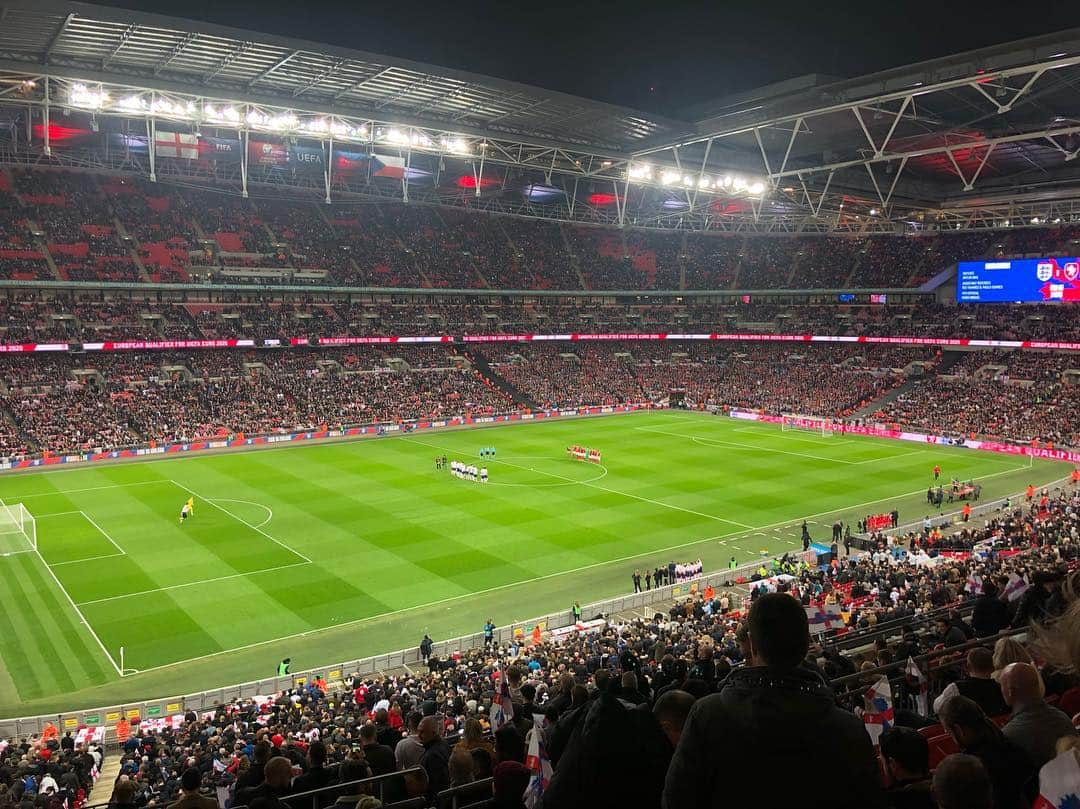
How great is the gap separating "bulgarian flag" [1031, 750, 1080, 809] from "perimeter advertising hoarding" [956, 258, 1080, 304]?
2772 inches

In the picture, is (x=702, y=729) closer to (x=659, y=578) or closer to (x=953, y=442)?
(x=659, y=578)

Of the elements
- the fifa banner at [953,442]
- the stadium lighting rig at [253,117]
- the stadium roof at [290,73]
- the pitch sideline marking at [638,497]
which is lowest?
the pitch sideline marking at [638,497]

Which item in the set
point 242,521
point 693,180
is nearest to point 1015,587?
point 242,521

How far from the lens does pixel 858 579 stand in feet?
80.4

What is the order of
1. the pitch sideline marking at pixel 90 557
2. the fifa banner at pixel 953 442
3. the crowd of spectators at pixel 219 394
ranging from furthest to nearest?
the fifa banner at pixel 953 442
the crowd of spectators at pixel 219 394
the pitch sideline marking at pixel 90 557

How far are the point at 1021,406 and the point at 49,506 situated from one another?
62391mm

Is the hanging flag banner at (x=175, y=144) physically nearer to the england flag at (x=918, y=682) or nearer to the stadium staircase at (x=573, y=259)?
the england flag at (x=918, y=682)

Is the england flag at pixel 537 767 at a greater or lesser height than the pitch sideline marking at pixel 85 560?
greater

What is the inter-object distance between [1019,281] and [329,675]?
63920 millimetres

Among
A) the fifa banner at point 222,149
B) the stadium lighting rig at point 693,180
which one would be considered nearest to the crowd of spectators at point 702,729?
the stadium lighting rig at point 693,180

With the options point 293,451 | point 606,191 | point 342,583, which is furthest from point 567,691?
point 606,191

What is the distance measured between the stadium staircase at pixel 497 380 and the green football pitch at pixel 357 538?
1526 centimetres

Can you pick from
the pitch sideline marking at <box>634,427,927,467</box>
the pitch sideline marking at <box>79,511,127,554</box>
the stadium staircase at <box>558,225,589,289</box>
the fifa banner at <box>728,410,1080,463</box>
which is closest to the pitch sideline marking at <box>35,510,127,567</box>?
the pitch sideline marking at <box>79,511,127,554</box>

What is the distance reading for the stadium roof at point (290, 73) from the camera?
3650 cm
